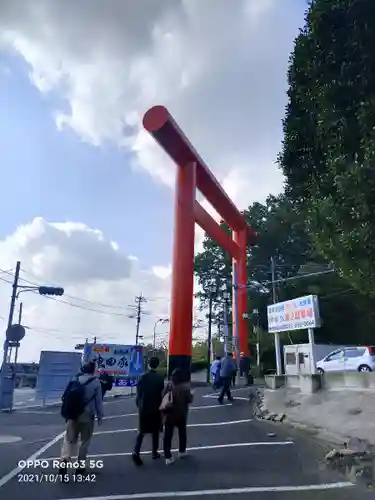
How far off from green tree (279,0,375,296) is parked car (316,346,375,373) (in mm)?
11881

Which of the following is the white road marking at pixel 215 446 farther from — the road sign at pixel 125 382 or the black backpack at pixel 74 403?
the road sign at pixel 125 382

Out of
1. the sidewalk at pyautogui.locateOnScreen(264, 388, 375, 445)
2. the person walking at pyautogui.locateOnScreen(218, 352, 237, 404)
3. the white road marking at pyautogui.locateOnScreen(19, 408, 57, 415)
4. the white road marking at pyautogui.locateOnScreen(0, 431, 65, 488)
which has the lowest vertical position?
Answer: the white road marking at pyautogui.locateOnScreen(0, 431, 65, 488)

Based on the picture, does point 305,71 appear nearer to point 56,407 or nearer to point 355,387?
point 355,387

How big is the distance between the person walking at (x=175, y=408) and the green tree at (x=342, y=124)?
3.03 m

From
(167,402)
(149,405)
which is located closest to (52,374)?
(149,405)

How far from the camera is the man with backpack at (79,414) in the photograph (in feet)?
18.3

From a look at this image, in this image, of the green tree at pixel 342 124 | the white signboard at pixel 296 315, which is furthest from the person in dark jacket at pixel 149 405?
the white signboard at pixel 296 315

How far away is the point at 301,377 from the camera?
1266 cm

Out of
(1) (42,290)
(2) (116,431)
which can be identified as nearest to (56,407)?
(1) (42,290)

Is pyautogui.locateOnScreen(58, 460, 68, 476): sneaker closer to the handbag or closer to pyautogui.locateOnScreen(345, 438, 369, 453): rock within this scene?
the handbag

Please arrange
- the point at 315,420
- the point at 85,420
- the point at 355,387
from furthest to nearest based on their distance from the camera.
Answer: the point at 355,387, the point at 315,420, the point at 85,420

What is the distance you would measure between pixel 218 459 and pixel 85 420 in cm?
217

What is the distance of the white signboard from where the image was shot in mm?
15492

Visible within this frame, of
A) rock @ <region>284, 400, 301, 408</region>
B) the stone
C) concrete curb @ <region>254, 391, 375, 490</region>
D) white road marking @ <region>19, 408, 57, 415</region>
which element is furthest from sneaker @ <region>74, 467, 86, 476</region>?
white road marking @ <region>19, 408, 57, 415</region>
